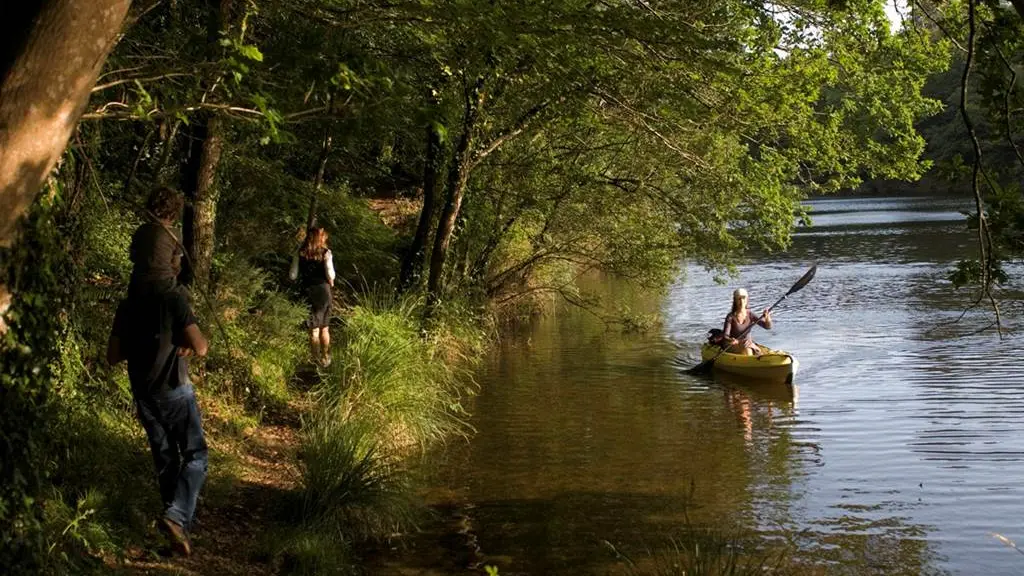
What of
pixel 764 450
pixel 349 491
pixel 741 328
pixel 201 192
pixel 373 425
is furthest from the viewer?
pixel 741 328

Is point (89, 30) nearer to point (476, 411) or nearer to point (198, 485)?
point (198, 485)

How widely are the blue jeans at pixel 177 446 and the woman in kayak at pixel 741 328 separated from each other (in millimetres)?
11513

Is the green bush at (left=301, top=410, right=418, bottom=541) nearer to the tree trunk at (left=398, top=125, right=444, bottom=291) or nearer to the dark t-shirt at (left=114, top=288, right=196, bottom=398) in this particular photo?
the dark t-shirt at (left=114, top=288, right=196, bottom=398)

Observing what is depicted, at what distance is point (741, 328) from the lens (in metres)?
16.2

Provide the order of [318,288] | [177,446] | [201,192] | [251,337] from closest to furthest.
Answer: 1. [177,446]
2. [201,192]
3. [251,337]
4. [318,288]

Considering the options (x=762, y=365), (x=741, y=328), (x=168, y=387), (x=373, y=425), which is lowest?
(x=762, y=365)

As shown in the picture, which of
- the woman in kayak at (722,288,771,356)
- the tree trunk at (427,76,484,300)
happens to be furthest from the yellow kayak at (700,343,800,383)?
the tree trunk at (427,76,484,300)

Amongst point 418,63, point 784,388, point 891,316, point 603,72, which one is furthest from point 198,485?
point 891,316

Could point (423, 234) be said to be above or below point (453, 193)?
below

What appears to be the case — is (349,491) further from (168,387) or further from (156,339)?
(156,339)

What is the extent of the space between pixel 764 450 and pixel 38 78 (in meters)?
9.01

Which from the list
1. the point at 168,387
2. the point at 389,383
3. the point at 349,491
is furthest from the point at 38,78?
Answer: the point at 389,383

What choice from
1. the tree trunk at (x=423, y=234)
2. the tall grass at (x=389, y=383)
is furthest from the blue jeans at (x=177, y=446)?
the tree trunk at (x=423, y=234)

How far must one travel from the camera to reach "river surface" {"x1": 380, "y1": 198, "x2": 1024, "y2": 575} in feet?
23.7
